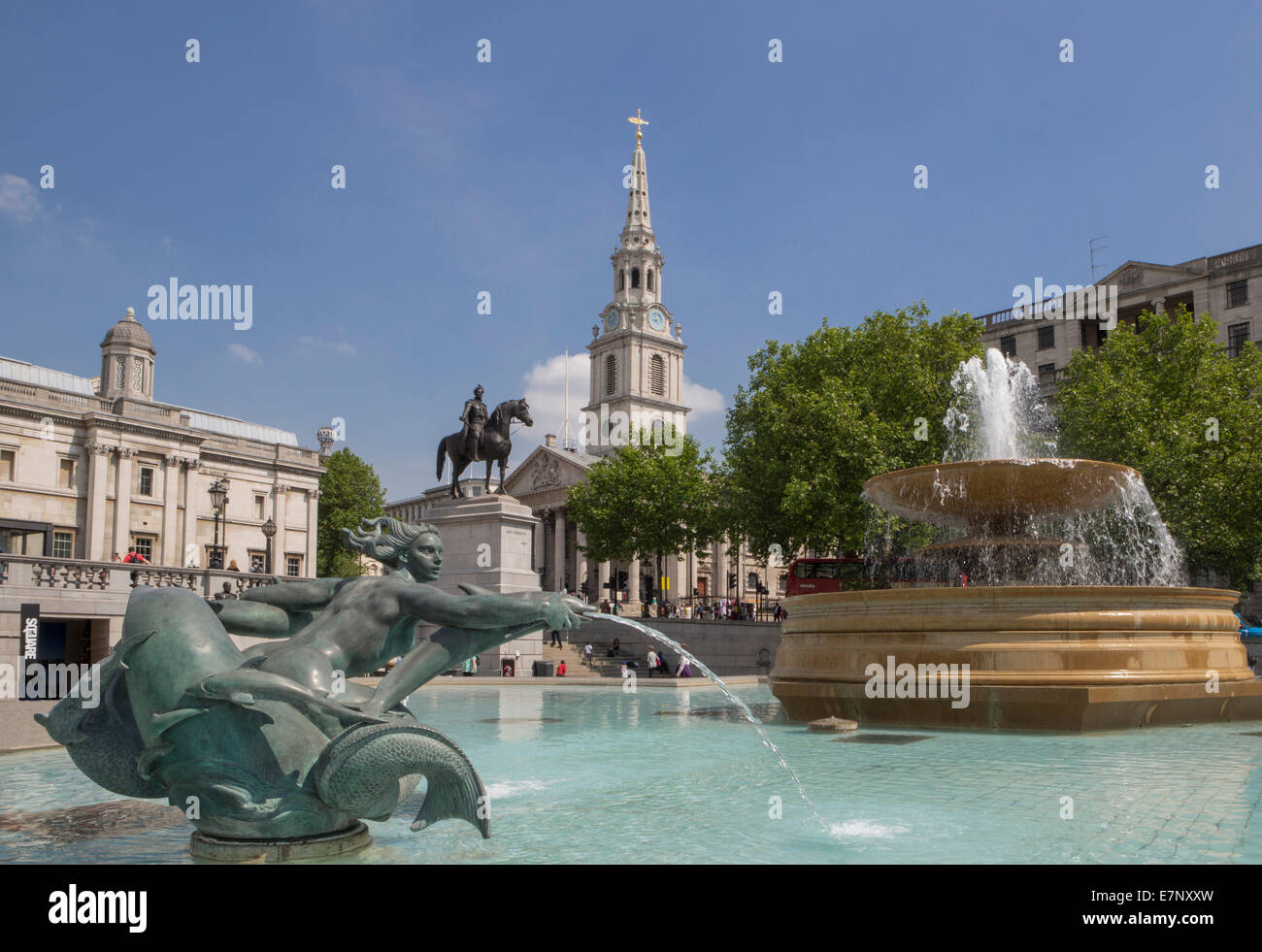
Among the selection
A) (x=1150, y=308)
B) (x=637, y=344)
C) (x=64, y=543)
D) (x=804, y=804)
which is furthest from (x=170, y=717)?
(x=637, y=344)

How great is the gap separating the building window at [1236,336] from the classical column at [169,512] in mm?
57660

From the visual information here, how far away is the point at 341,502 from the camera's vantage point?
75562 mm

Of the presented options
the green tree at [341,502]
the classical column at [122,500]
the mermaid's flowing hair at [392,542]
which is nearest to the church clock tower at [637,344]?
the green tree at [341,502]

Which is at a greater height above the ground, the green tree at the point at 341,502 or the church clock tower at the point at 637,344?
the church clock tower at the point at 637,344

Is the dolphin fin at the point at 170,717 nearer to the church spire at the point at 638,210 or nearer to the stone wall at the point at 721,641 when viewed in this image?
the stone wall at the point at 721,641

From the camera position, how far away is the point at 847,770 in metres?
8.62

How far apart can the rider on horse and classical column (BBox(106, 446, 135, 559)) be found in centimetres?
3672

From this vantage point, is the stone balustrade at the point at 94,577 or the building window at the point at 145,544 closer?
the stone balustrade at the point at 94,577

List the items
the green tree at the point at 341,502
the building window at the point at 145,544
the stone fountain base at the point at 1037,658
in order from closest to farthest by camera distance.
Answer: the stone fountain base at the point at 1037,658 < the building window at the point at 145,544 < the green tree at the point at 341,502

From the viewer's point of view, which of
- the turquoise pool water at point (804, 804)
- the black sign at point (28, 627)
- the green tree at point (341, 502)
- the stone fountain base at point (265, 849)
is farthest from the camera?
the green tree at point (341, 502)

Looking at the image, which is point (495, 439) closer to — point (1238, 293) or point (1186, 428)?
point (1186, 428)

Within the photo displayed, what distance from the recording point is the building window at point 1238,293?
4919 centimetres

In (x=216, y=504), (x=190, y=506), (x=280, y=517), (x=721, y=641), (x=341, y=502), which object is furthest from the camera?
(x=341, y=502)

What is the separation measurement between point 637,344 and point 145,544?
56.1 metres
